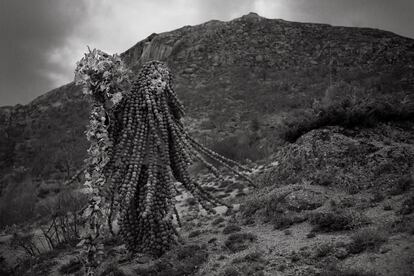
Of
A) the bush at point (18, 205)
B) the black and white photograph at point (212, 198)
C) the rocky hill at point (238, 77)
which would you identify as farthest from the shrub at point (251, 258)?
the rocky hill at point (238, 77)

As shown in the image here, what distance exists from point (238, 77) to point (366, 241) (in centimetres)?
2494

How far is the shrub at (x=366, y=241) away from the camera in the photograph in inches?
195

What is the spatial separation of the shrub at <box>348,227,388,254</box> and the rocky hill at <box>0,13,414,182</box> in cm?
1465

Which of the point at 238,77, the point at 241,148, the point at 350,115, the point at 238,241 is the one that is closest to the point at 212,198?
the point at 238,241

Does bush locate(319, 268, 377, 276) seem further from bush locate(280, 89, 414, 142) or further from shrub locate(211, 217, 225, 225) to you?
bush locate(280, 89, 414, 142)

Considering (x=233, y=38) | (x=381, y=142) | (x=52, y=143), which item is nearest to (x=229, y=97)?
(x=233, y=38)

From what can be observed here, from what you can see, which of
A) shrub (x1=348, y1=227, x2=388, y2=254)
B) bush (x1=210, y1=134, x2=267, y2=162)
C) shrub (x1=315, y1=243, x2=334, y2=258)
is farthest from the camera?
bush (x1=210, y1=134, x2=267, y2=162)

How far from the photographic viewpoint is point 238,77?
95.7ft

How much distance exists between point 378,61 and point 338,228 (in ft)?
80.9

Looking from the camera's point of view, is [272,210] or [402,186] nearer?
[402,186]

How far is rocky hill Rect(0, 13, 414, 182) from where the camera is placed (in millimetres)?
22797

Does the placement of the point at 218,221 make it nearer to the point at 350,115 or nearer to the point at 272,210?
the point at 272,210

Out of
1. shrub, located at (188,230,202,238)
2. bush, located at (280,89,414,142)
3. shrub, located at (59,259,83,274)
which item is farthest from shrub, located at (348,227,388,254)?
shrub, located at (59,259,83,274)

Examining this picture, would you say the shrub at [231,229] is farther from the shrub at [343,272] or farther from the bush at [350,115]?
the bush at [350,115]
